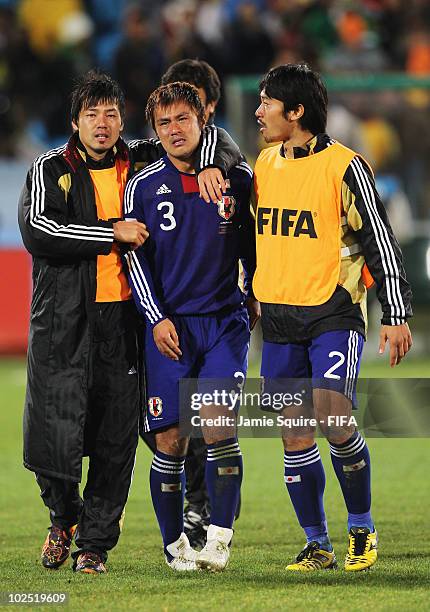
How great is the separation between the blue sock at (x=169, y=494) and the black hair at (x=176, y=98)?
1445 mm

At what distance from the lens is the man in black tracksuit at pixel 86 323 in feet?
17.8

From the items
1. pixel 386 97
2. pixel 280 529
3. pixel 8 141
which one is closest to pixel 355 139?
pixel 386 97

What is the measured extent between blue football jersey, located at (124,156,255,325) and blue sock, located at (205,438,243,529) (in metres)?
0.59

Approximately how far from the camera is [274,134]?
5391 mm

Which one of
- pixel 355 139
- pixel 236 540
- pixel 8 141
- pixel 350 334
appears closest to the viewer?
pixel 350 334

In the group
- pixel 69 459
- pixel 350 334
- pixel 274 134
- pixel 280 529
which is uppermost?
pixel 274 134

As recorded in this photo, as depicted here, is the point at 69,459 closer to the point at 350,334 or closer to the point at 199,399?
the point at 199,399

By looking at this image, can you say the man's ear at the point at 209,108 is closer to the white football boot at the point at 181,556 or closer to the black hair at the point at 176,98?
the black hair at the point at 176,98

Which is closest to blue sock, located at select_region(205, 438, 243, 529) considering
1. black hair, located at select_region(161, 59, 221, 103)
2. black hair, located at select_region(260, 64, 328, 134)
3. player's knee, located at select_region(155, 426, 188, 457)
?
player's knee, located at select_region(155, 426, 188, 457)

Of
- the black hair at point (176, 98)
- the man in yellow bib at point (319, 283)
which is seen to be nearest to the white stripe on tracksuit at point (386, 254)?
the man in yellow bib at point (319, 283)

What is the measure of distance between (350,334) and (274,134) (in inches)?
35.1

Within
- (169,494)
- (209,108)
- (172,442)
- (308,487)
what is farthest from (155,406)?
(209,108)

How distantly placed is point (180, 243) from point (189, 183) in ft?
0.85

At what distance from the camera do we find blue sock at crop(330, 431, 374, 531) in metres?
5.31
